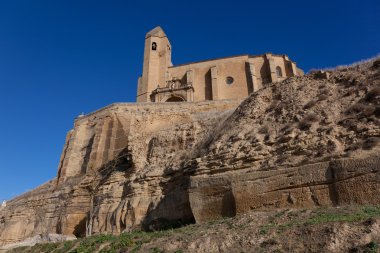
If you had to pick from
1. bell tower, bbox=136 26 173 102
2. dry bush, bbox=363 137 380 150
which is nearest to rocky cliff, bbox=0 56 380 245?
dry bush, bbox=363 137 380 150

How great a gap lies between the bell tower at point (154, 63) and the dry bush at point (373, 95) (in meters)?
29.5

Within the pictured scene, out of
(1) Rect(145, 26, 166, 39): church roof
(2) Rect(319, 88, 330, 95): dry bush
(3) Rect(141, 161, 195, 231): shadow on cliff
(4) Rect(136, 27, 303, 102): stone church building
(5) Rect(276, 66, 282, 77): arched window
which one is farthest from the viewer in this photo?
(1) Rect(145, 26, 166, 39): church roof

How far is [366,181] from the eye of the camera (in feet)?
29.5

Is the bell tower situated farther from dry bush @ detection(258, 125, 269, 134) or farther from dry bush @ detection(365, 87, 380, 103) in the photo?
dry bush @ detection(365, 87, 380, 103)

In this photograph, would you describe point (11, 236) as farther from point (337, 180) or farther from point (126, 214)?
point (337, 180)

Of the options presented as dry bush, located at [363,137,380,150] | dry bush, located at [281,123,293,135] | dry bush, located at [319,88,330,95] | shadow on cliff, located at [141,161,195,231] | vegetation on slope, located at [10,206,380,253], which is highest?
dry bush, located at [319,88,330,95]

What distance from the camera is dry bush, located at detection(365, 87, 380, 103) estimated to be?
36.7 feet

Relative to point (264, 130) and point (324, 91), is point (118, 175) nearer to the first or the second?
point (264, 130)

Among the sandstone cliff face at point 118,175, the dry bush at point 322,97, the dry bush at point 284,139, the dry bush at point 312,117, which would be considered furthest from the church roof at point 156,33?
the dry bush at point 284,139

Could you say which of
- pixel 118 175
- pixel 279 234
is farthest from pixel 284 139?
pixel 118 175

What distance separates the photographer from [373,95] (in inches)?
446

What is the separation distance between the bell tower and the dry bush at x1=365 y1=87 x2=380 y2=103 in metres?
29.5

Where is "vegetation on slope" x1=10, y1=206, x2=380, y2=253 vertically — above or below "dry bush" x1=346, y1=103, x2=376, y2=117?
below

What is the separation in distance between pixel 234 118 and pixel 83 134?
1665 centimetres
